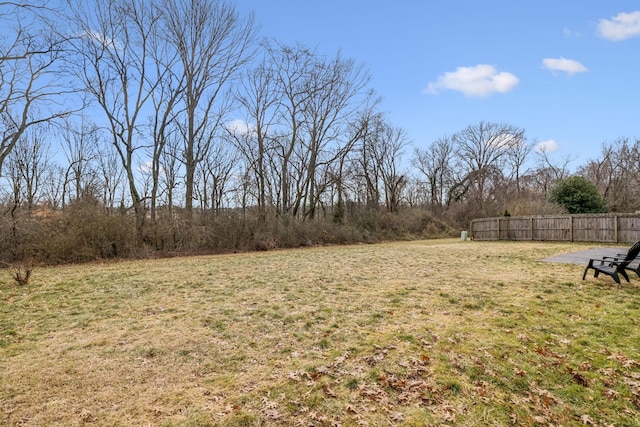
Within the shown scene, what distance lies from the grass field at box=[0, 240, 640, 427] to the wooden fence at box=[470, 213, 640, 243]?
11.9m

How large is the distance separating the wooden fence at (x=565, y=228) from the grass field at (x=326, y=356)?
11.9 m

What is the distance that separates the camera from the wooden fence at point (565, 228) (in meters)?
15.6

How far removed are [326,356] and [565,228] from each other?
62.7ft

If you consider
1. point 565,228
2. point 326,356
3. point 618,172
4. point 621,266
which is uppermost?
point 618,172

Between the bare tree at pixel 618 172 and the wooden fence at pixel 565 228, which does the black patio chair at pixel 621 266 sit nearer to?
the wooden fence at pixel 565 228

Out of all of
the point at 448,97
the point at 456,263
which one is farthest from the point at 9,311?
the point at 448,97

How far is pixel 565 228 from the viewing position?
17812 millimetres

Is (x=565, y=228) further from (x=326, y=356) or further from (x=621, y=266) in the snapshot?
(x=326, y=356)

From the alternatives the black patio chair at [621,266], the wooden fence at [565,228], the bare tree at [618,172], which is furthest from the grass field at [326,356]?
the bare tree at [618,172]

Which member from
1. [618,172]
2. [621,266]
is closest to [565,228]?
[621,266]

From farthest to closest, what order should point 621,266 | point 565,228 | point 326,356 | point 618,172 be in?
1. point 618,172
2. point 565,228
3. point 621,266
4. point 326,356

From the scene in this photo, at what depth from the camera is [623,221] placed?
1566 centimetres

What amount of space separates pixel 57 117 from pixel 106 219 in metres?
4.28

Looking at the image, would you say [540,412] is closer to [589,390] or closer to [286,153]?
[589,390]
